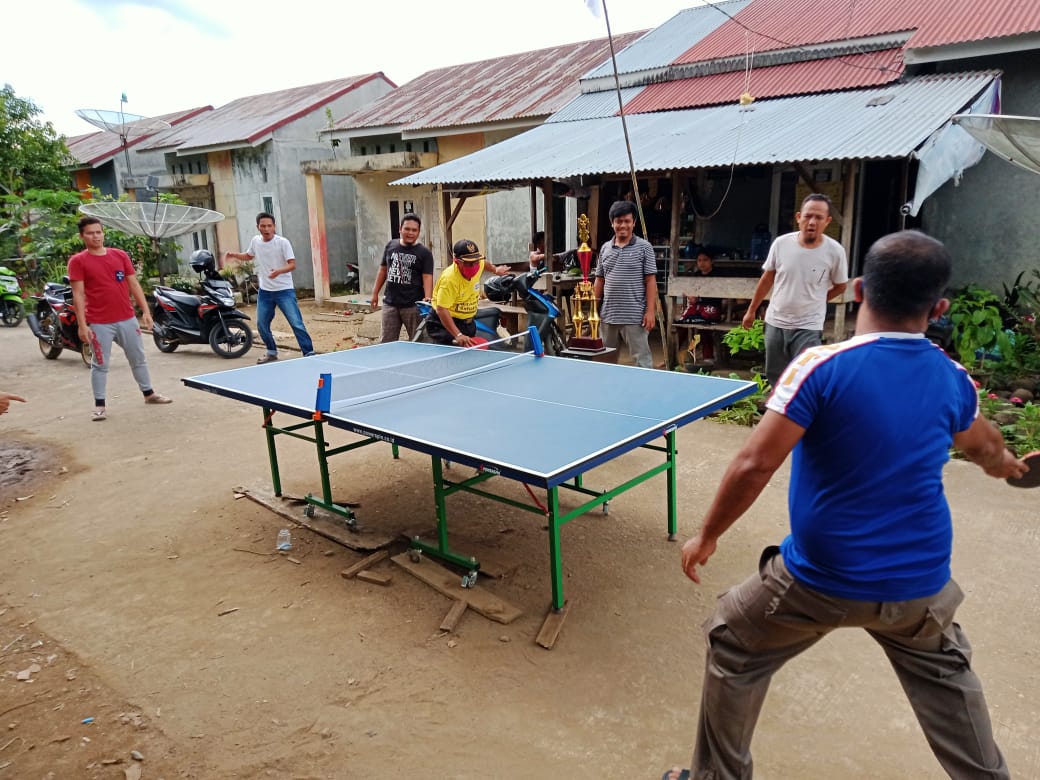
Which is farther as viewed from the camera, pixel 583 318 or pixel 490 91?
pixel 490 91

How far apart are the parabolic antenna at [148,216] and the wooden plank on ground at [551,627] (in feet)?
33.9

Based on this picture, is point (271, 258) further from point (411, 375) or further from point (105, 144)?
point (105, 144)

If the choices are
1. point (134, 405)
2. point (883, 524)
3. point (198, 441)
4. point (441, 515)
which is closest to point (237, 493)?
point (198, 441)

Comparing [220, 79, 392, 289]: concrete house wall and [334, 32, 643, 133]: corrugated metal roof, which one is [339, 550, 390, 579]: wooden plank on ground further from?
[220, 79, 392, 289]: concrete house wall

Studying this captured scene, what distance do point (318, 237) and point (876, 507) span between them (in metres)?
16.4

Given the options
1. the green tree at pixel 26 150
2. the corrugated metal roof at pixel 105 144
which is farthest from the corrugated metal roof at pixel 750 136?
the corrugated metal roof at pixel 105 144

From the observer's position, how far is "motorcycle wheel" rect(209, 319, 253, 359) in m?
9.57

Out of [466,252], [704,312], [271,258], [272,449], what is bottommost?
[272,449]

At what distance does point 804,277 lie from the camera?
5.21 metres

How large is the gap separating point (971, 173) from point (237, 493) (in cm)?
841

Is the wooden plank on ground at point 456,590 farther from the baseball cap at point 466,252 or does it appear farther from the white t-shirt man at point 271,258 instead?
the white t-shirt man at point 271,258

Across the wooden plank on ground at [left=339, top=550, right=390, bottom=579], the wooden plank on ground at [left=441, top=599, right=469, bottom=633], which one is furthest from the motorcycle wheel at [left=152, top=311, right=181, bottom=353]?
the wooden plank on ground at [left=441, top=599, right=469, bottom=633]

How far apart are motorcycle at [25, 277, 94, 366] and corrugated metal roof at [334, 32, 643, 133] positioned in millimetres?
6761

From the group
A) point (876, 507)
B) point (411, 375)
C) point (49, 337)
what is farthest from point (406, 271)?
point (49, 337)
